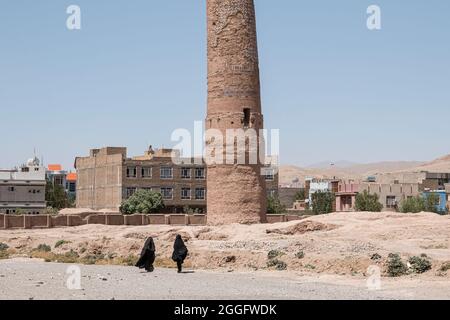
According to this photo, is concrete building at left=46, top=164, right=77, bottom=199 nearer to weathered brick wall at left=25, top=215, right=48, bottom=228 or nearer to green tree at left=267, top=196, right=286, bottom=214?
green tree at left=267, top=196, right=286, bottom=214

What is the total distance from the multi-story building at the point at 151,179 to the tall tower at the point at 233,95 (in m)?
35.6

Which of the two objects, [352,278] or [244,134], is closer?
[352,278]

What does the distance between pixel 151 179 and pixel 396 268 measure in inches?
2057

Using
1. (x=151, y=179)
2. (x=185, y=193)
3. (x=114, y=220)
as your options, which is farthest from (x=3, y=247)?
(x=185, y=193)

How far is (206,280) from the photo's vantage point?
23219mm

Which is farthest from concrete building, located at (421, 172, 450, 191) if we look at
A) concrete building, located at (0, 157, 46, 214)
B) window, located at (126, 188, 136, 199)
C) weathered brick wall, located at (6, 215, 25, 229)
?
weathered brick wall, located at (6, 215, 25, 229)

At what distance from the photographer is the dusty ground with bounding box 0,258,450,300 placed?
1909 centimetres

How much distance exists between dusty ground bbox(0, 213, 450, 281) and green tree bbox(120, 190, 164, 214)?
2426 cm

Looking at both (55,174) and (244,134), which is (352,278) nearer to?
(244,134)

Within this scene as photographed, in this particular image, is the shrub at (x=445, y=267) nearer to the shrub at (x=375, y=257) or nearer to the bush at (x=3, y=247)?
the shrub at (x=375, y=257)

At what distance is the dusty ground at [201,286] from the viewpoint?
1909cm

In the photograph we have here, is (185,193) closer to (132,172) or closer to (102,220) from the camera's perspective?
(132,172)

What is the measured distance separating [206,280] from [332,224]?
566 inches
